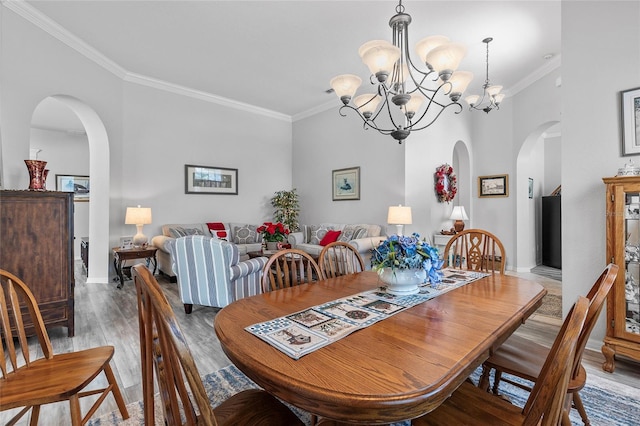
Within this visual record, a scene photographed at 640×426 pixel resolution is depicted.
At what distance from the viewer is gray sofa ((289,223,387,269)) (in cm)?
444

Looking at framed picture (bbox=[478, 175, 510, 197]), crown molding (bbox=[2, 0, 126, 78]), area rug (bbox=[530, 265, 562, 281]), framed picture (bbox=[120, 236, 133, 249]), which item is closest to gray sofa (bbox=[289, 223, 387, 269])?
framed picture (bbox=[478, 175, 510, 197])

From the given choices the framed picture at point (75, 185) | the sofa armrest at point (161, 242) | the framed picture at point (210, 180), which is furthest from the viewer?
the framed picture at point (75, 185)

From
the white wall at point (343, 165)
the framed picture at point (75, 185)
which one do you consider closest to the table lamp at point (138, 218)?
the white wall at point (343, 165)

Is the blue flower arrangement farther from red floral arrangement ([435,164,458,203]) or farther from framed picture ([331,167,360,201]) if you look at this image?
framed picture ([331,167,360,201])

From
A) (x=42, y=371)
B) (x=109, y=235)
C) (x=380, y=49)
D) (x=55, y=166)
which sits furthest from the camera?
(x=55, y=166)

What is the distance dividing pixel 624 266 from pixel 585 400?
0.96m

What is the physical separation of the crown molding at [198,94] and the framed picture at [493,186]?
433 cm

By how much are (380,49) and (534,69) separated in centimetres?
398

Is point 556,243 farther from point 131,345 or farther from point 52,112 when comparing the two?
point 52,112

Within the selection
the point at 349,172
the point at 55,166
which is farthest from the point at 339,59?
the point at 55,166

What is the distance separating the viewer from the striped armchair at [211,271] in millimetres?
2963

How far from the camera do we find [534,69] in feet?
15.2

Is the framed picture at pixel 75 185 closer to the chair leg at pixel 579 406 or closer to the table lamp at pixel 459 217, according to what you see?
the table lamp at pixel 459 217

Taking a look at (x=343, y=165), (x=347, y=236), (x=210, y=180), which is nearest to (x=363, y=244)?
(x=347, y=236)
